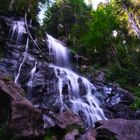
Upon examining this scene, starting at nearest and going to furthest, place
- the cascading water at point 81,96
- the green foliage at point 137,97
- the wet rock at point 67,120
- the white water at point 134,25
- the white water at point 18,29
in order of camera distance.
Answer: the wet rock at point 67,120 → the cascading water at point 81,96 → the green foliage at point 137,97 → the white water at point 18,29 → the white water at point 134,25

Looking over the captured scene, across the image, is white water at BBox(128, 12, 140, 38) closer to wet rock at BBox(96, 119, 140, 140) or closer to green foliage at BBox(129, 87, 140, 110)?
green foliage at BBox(129, 87, 140, 110)

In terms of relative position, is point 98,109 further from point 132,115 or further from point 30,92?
point 30,92

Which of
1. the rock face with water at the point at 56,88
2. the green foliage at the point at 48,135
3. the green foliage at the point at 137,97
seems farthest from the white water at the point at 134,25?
the green foliage at the point at 48,135

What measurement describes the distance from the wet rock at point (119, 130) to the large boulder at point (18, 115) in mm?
2554

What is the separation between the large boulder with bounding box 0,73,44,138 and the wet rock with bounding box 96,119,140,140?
255 centimetres

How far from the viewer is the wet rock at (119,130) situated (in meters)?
11.6

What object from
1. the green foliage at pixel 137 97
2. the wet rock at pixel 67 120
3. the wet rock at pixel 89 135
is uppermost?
the green foliage at pixel 137 97

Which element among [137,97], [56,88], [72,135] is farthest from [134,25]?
[72,135]

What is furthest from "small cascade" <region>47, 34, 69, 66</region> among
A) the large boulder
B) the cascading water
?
the large boulder

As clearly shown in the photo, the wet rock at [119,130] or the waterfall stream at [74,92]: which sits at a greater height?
the waterfall stream at [74,92]

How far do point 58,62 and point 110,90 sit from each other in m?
7.76

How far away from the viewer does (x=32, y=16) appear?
1176 inches

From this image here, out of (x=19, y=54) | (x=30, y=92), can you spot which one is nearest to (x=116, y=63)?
(x=19, y=54)

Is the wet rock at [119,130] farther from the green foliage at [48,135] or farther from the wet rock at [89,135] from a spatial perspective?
the green foliage at [48,135]
